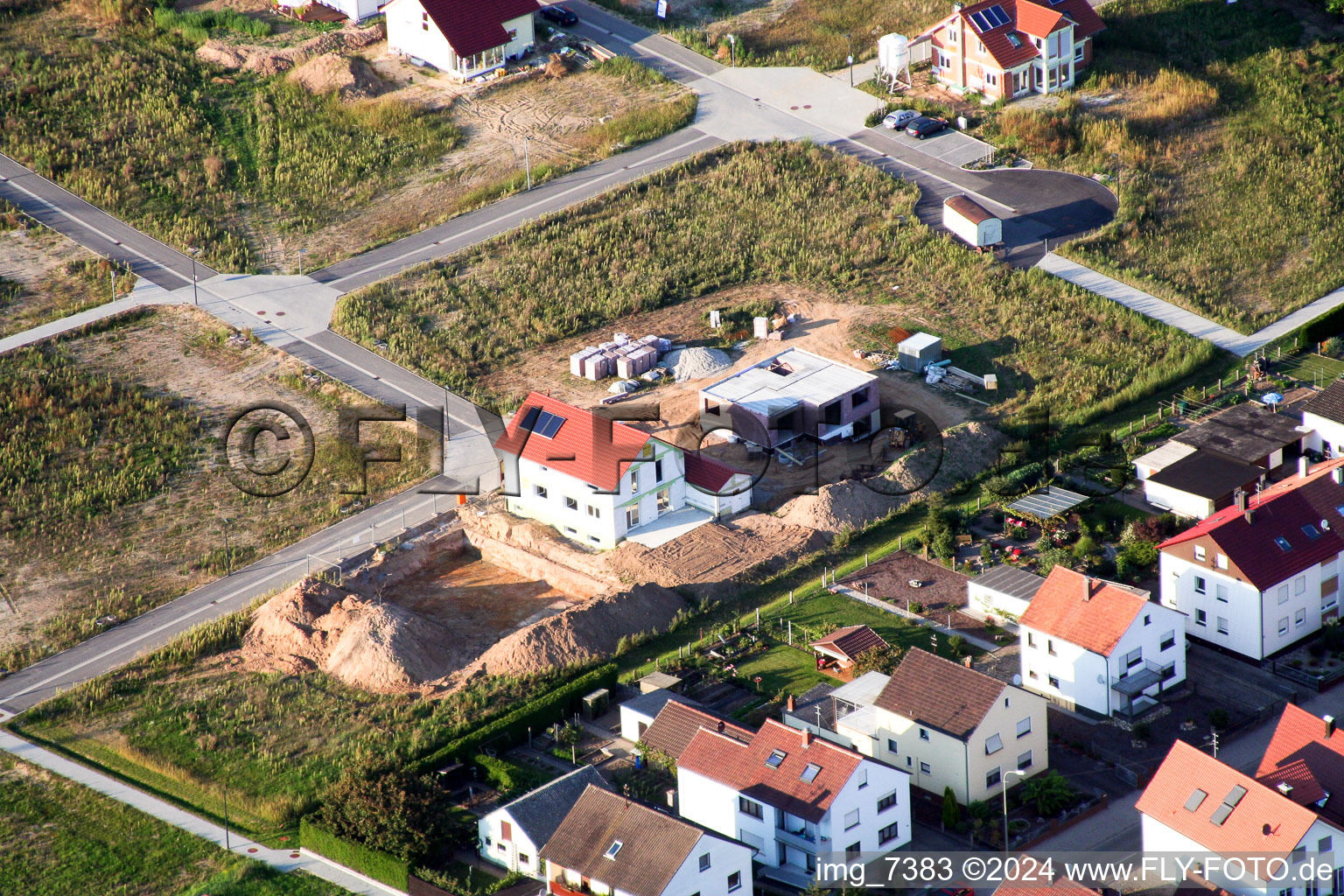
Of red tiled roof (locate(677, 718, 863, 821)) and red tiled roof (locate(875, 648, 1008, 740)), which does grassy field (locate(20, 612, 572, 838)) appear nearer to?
red tiled roof (locate(677, 718, 863, 821))

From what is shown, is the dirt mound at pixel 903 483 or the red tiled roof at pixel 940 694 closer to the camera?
the red tiled roof at pixel 940 694

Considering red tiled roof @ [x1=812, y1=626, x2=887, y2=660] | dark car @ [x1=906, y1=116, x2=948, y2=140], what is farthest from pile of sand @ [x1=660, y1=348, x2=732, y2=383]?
dark car @ [x1=906, y1=116, x2=948, y2=140]

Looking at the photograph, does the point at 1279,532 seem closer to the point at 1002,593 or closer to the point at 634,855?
the point at 1002,593

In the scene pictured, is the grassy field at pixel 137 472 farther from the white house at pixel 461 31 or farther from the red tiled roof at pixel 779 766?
the white house at pixel 461 31

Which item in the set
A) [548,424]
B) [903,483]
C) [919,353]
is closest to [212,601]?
[548,424]

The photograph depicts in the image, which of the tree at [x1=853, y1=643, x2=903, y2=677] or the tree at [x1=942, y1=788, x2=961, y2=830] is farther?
the tree at [x1=853, y1=643, x2=903, y2=677]

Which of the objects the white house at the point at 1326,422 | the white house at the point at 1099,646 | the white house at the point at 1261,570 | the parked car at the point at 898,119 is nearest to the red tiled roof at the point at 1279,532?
the white house at the point at 1261,570
